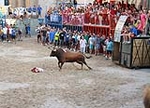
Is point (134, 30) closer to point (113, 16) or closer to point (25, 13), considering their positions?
point (113, 16)

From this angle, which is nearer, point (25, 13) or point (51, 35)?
point (51, 35)

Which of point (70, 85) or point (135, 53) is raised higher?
point (135, 53)

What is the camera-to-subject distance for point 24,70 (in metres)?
18.9

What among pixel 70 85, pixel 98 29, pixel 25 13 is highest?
pixel 25 13

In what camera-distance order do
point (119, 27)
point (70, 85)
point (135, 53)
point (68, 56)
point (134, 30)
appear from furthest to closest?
point (119, 27)
point (134, 30)
point (135, 53)
point (68, 56)
point (70, 85)

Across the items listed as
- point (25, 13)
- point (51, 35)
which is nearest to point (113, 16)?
point (51, 35)

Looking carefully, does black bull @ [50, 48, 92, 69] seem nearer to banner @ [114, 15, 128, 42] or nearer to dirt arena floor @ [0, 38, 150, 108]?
dirt arena floor @ [0, 38, 150, 108]

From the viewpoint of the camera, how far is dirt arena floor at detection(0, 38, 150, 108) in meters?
12.0

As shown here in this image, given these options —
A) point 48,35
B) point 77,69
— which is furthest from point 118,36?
point 48,35

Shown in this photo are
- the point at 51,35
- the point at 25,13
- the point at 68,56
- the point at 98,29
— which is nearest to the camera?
the point at 68,56

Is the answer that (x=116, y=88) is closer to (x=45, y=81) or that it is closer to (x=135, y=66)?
(x=45, y=81)

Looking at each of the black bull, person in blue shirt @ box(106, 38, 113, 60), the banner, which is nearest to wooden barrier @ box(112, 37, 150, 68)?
the banner

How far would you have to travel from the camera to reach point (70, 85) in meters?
15.0

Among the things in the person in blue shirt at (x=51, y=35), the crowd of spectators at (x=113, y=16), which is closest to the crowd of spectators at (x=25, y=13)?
the crowd of spectators at (x=113, y=16)
